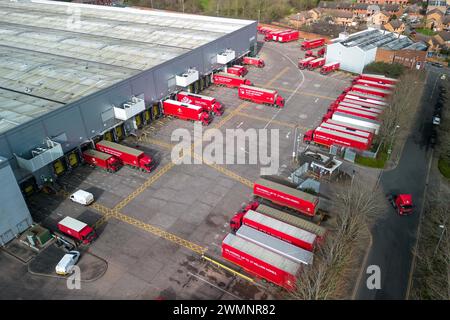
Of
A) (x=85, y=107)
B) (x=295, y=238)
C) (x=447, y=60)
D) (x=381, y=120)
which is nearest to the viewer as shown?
(x=295, y=238)

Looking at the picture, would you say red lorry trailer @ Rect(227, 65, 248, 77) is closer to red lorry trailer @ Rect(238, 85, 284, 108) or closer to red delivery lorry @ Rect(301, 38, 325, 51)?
red lorry trailer @ Rect(238, 85, 284, 108)

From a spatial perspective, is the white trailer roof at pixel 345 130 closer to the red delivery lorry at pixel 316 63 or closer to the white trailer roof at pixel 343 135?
the white trailer roof at pixel 343 135

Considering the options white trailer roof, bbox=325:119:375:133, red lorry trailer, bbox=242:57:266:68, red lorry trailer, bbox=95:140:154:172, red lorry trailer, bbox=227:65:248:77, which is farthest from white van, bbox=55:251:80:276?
red lorry trailer, bbox=242:57:266:68

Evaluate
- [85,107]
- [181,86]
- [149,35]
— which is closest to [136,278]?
[85,107]

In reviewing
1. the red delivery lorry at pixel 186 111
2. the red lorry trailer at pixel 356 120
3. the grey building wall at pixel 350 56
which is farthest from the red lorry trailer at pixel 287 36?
the red delivery lorry at pixel 186 111

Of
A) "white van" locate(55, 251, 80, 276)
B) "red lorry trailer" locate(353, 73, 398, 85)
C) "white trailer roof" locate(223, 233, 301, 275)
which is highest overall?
"red lorry trailer" locate(353, 73, 398, 85)

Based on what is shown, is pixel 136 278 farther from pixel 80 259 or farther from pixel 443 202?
pixel 443 202

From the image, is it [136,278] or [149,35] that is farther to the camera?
[149,35]
